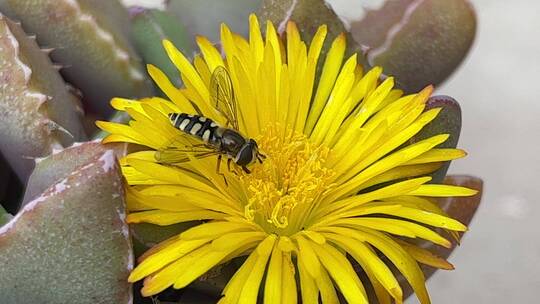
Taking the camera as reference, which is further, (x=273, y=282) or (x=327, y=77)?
(x=327, y=77)

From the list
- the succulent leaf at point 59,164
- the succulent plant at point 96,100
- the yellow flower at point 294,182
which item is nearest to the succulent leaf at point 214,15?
the succulent plant at point 96,100

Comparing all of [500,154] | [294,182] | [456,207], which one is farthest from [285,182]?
[500,154]

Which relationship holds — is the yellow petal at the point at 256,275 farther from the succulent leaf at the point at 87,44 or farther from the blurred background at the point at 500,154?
the blurred background at the point at 500,154

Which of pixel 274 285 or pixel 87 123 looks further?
pixel 87 123

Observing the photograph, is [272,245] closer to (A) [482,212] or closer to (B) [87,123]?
(B) [87,123]

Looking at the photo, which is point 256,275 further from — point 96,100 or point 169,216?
point 96,100

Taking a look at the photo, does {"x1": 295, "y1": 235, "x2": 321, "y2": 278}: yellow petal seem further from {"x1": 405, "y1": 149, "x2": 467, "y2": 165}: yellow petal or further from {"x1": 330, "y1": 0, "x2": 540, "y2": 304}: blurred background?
{"x1": 330, "y1": 0, "x2": 540, "y2": 304}: blurred background

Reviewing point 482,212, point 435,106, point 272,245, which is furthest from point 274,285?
point 482,212
